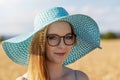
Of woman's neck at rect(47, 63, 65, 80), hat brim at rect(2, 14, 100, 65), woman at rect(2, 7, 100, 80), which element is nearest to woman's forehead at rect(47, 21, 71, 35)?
woman at rect(2, 7, 100, 80)

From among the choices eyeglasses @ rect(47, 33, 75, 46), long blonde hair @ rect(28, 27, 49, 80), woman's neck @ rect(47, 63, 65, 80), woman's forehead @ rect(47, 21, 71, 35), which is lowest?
woman's neck @ rect(47, 63, 65, 80)

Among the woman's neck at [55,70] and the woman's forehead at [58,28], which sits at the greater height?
the woman's forehead at [58,28]

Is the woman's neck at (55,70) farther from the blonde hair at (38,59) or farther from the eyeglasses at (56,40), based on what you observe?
the eyeglasses at (56,40)

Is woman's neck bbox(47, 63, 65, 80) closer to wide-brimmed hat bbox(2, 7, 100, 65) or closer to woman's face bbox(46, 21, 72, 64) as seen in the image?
woman's face bbox(46, 21, 72, 64)

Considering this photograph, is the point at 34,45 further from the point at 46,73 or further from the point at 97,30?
the point at 97,30

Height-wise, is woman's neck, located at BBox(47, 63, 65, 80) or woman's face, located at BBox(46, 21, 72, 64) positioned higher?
woman's face, located at BBox(46, 21, 72, 64)

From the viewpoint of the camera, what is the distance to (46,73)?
3291 mm

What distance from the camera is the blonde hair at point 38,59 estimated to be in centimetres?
323

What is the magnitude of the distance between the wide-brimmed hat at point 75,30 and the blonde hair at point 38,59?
0.04m

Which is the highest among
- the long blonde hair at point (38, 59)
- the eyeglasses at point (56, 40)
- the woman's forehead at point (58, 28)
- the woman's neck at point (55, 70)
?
the woman's forehead at point (58, 28)

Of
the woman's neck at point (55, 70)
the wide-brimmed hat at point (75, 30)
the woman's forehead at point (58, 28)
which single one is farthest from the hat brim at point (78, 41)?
the woman's neck at point (55, 70)

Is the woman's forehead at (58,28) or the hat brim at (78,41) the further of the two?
the hat brim at (78,41)

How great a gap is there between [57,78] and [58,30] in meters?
0.37

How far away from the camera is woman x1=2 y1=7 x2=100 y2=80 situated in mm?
3232
